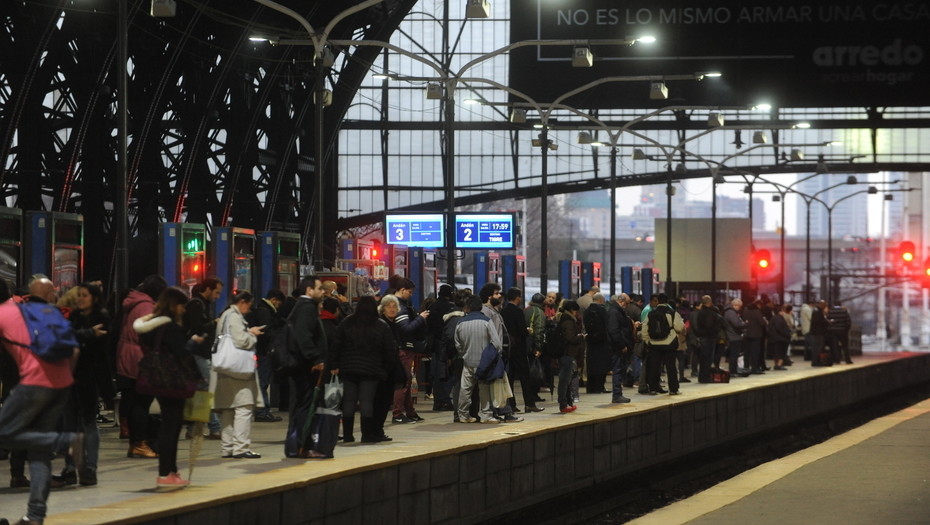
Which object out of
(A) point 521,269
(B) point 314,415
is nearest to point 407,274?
(A) point 521,269

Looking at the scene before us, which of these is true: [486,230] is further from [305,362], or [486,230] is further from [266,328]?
[305,362]

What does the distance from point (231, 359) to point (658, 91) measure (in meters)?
17.7

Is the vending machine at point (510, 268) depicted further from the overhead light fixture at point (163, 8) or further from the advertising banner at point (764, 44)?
the overhead light fixture at point (163, 8)

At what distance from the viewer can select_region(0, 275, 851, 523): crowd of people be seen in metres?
11.6

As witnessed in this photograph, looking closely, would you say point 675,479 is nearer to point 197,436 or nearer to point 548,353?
point 548,353

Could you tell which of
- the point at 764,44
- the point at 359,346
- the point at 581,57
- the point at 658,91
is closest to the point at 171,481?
the point at 359,346

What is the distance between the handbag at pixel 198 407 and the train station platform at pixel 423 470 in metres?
0.55

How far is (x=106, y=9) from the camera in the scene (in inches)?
1485

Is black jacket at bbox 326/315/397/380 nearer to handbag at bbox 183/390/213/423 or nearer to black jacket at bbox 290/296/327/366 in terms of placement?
black jacket at bbox 290/296/327/366

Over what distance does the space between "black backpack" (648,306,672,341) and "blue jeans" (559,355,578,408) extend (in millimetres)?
3749

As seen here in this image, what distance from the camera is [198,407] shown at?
43.4 feet

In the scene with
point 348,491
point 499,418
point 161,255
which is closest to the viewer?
point 348,491

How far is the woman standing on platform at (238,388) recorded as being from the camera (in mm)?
15578

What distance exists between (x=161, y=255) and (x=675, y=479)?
9137 mm
